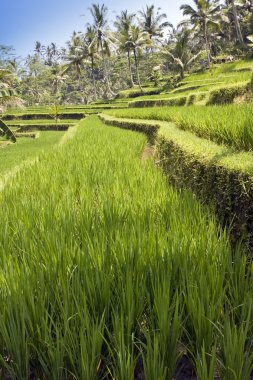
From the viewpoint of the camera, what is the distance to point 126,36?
1313 inches

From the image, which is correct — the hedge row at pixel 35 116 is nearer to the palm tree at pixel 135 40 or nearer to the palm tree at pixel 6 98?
the palm tree at pixel 135 40

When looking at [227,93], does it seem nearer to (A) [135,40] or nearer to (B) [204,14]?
(B) [204,14]

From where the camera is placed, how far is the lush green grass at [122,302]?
1.39m

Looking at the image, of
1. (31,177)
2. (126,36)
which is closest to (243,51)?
(126,36)

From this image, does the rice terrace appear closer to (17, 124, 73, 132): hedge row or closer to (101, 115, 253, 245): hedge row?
(101, 115, 253, 245): hedge row

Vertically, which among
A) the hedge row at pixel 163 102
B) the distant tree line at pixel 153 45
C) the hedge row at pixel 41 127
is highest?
the distant tree line at pixel 153 45

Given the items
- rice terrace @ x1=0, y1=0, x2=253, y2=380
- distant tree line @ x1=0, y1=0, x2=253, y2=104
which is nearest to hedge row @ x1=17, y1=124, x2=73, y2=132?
distant tree line @ x1=0, y1=0, x2=253, y2=104

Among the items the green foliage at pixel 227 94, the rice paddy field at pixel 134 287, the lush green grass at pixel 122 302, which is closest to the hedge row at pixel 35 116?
the green foliage at pixel 227 94

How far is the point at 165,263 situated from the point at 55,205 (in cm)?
155

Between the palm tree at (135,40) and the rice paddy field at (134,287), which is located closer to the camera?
the rice paddy field at (134,287)

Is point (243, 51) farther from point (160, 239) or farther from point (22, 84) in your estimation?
point (22, 84)

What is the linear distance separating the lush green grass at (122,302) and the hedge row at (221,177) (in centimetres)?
35

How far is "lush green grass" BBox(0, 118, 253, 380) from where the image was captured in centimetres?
139

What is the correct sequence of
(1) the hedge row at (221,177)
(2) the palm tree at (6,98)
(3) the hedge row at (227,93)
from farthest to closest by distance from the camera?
(2) the palm tree at (6,98) → (3) the hedge row at (227,93) → (1) the hedge row at (221,177)
